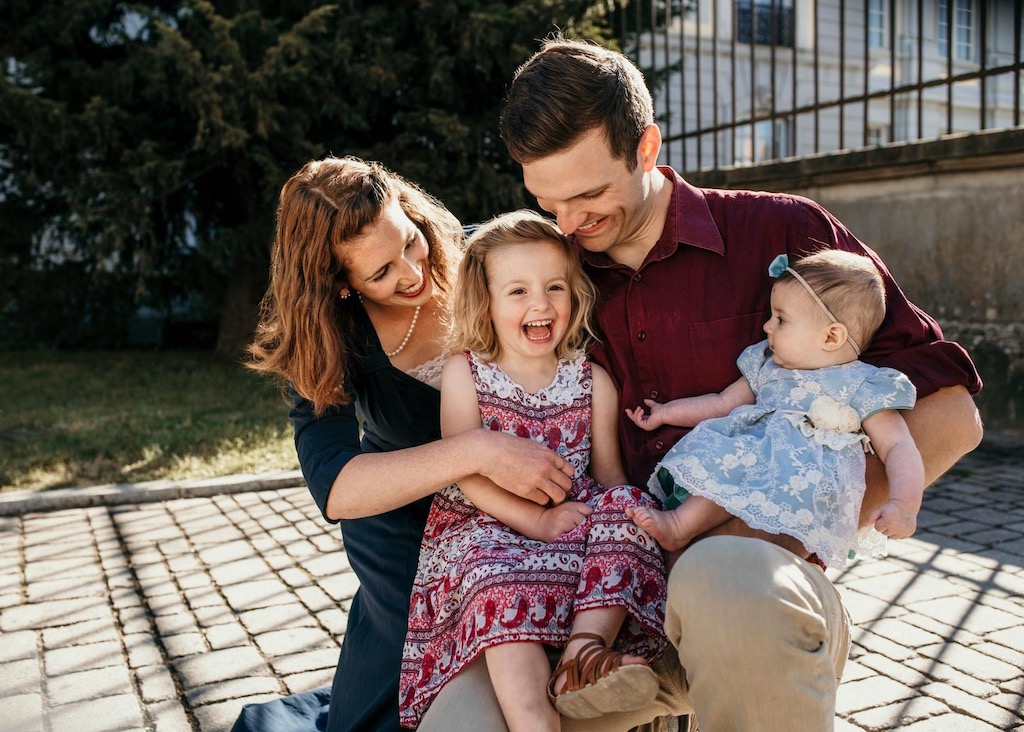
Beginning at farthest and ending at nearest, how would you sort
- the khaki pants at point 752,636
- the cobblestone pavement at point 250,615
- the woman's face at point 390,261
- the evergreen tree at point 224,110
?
the evergreen tree at point 224,110 → the cobblestone pavement at point 250,615 → the woman's face at point 390,261 → the khaki pants at point 752,636

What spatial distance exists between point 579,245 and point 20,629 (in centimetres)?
287

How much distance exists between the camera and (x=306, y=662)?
3570mm

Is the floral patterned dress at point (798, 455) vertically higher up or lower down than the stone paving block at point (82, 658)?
higher up

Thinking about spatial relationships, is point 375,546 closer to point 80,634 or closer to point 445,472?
point 445,472

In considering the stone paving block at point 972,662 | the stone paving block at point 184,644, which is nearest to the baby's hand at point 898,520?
the stone paving block at point 972,662

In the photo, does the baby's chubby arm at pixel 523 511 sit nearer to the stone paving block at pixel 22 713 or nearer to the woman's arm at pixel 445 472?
the woman's arm at pixel 445 472

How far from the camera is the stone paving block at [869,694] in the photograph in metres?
3.11

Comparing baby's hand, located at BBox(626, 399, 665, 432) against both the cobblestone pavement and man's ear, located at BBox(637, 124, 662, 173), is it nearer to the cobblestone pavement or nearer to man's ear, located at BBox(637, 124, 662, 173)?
man's ear, located at BBox(637, 124, 662, 173)

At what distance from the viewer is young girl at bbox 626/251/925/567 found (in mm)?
2004

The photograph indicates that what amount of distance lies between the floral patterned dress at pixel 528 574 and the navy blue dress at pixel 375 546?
323 mm

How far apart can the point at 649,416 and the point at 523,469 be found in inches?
15.5

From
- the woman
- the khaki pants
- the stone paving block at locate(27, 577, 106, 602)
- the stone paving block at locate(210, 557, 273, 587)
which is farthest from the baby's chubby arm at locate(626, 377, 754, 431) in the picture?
the stone paving block at locate(27, 577, 106, 602)

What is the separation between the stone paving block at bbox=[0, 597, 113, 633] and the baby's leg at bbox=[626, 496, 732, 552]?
113 inches

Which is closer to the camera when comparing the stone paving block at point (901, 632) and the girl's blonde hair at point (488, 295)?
the girl's blonde hair at point (488, 295)
